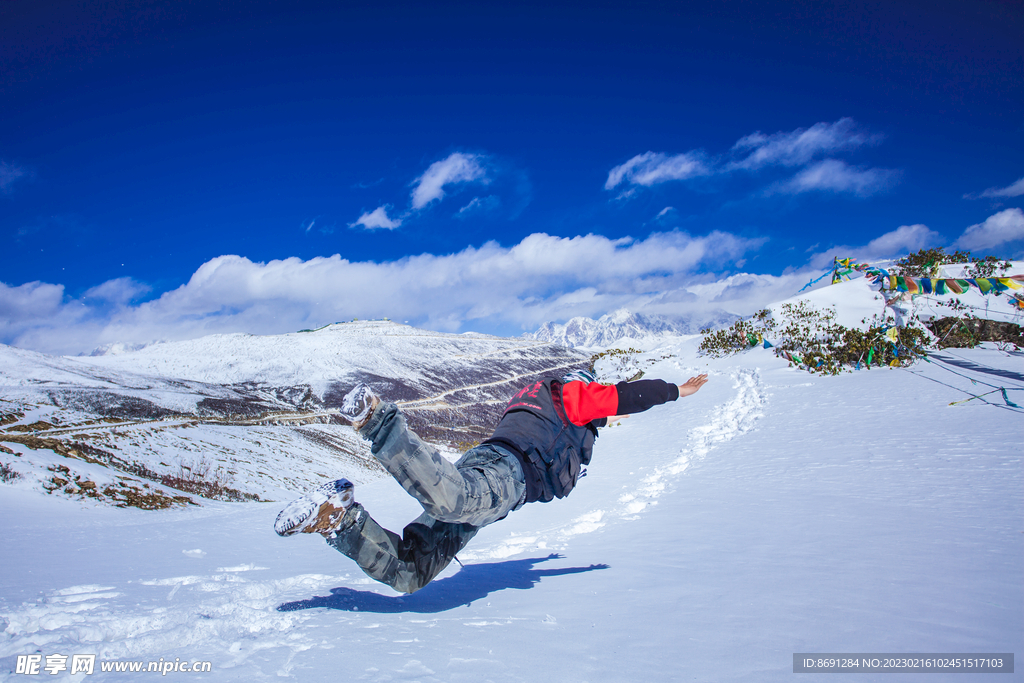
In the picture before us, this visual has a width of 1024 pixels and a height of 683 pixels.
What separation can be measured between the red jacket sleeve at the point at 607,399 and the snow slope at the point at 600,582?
4.52 ft

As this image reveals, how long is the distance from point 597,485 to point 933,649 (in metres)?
6.03

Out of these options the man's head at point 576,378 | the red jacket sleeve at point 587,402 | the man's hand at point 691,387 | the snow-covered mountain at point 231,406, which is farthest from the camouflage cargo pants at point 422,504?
the snow-covered mountain at point 231,406

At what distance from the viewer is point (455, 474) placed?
275 cm

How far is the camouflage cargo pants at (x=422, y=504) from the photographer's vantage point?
8.55 feet

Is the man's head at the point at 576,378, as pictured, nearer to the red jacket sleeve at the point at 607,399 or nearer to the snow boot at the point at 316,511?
the red jacket sleeve at the point at 607,399

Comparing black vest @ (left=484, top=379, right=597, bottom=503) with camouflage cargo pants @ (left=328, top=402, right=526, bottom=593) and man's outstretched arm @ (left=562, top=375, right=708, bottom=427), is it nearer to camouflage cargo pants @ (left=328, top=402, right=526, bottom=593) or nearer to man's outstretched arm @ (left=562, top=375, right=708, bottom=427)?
man's outstretched arm @ (left=562, top=375, right=708, bottom=427)

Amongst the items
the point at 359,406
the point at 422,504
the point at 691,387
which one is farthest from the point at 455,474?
the point at 691,387

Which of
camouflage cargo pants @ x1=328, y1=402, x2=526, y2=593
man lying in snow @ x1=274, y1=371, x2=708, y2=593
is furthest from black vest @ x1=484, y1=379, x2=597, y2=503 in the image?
camouflage cargo pants @ x1=328, y1=402, x2=526, y2=593

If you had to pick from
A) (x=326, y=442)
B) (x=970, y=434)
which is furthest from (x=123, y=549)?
(x=970, y=434)

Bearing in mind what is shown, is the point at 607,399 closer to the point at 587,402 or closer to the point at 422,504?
the point at 587,402

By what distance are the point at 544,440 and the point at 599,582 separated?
1.26 m

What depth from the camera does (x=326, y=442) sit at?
15.4 m

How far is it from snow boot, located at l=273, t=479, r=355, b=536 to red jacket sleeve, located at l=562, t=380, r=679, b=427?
1.99 m

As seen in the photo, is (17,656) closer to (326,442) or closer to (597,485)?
(597,485)
